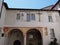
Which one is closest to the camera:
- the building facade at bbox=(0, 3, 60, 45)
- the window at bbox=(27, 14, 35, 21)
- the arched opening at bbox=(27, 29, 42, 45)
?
the building facade at bbox=(0, 3, 60, 45)

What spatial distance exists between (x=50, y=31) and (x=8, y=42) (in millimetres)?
7903

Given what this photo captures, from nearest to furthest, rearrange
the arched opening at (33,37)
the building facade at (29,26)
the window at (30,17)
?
the building facade at (29,26) → the window at (30,17) → the arched opening at (33,37)

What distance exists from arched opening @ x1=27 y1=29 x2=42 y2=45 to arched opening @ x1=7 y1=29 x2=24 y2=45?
1366 mm

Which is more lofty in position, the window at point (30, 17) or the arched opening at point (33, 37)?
the window at point (30, 17)

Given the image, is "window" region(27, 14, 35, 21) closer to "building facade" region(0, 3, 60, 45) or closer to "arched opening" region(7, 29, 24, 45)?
"building facade" region(0, 3, 60, 45)

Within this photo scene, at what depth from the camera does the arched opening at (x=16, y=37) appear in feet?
81.8

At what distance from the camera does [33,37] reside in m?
25.6

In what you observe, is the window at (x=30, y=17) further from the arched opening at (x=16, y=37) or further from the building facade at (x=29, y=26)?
the arched opening at (x=16, y=37)

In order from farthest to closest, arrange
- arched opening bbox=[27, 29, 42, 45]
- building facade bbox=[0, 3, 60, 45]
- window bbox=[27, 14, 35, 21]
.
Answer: arched opening bbox=[27, 29, 42, 45], window bbox=[27, 14, 35, 21], building facade bbox=[0, 3, 60, 45]

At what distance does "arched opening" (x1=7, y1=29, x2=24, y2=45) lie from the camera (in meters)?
24.9

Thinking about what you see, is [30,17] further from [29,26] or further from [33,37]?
[33,37]

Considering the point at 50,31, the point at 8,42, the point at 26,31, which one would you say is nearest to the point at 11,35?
the point at 8,42

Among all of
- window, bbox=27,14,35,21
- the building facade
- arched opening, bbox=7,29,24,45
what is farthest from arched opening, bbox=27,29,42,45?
window, bbox=27,14,35,21

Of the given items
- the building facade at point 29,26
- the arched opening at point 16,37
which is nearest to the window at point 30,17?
the building facade at point 29,26
